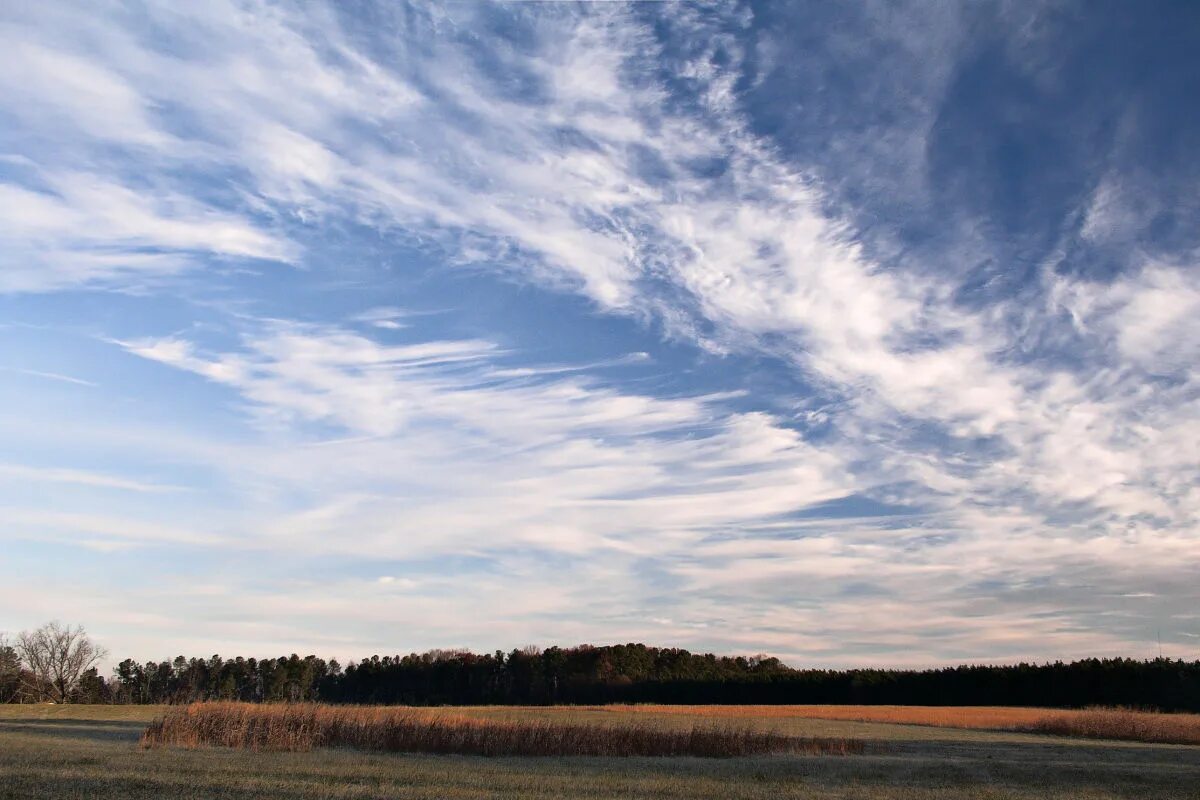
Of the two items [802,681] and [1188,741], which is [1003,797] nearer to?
[1188,741]

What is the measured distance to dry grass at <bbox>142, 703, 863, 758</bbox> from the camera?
34438mm

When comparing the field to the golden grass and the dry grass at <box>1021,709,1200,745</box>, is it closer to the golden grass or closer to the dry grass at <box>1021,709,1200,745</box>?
the dry grass at <box>1021,709,1200,745</box>

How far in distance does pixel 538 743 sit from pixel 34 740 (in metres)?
18.6

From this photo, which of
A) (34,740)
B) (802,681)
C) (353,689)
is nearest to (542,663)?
(353,689)

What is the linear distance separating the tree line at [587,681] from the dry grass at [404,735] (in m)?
4.53

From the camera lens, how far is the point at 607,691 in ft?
388

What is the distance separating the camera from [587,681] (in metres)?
125

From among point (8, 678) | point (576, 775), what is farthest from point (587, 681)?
point (576, 775)

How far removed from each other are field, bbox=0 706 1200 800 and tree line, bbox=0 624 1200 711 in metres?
15.1

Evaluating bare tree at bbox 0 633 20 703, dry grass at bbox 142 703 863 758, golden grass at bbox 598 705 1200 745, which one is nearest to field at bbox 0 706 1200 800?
dry grass at bbox 142 703 863 758

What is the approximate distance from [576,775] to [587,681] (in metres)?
105

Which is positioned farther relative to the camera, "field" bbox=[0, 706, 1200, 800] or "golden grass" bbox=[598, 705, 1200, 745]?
"golden grass" bbox=[598, 705, 1200, 745]

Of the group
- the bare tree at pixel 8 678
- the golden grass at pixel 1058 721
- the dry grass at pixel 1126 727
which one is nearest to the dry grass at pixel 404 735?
the dry grass at pixel 1126 727

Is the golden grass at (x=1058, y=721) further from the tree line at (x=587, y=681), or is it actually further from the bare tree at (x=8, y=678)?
the bare tree at (x=8, y=678)
